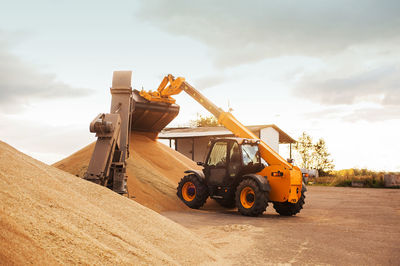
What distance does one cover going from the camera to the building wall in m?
29.8

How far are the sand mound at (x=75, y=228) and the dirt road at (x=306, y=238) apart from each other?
94 centimetres

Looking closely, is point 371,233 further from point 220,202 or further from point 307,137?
point 307,137

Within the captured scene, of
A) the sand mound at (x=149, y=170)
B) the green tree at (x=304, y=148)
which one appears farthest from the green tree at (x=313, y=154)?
the sand mound at (x=149, y=170)

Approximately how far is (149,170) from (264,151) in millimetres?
3668

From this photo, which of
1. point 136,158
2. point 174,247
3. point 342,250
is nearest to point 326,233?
point 342,250

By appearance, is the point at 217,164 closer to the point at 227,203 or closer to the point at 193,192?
the point at 193,192

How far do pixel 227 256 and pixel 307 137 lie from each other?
30.9m

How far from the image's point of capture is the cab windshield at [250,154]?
11.0 m

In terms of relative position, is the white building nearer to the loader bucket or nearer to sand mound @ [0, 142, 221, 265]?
the loader bucket

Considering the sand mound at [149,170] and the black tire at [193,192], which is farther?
the black tire at [193,192]

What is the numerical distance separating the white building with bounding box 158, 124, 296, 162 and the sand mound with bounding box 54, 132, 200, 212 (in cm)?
1509

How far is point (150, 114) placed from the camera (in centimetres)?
1316

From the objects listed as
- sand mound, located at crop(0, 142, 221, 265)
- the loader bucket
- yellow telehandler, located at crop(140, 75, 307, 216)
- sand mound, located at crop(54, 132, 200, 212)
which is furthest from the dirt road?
the loader bucket

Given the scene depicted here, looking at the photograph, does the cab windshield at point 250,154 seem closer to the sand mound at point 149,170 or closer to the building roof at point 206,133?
the sand mound at point 149,170
